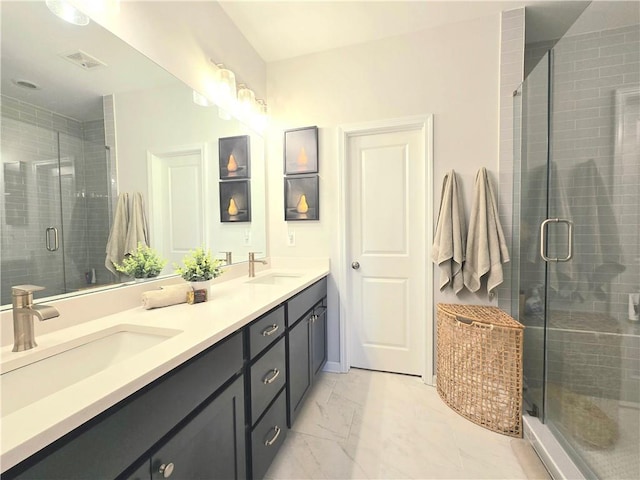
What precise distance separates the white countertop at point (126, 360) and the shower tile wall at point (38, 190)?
0.71ft

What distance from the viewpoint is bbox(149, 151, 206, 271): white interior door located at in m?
1.37

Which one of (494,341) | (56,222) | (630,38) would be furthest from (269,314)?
(630,38)

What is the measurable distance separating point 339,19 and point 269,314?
6.88ft

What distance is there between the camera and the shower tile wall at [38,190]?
2.68 ft

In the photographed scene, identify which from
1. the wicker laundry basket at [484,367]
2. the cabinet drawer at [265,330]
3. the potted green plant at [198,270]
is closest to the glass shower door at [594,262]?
the wicker laundry basket at [484,367]

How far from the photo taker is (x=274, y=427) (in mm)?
1306

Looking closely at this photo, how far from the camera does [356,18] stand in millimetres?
1911

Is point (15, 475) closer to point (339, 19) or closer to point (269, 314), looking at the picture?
point (269, 314)

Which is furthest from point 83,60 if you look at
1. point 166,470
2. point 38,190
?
point 166,470

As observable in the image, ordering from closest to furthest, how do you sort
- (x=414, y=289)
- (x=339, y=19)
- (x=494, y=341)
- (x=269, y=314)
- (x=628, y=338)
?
1. (x=269, y=314)
2. (x=628, y=338)
3. (x=494, y=341)
4. (x=339, y=19)
5. (x=414, y=289)

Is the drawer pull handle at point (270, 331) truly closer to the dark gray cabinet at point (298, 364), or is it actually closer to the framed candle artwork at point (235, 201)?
the dark gray cabinet at point (298, 364)

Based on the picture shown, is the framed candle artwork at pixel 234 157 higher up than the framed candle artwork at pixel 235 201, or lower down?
higher up

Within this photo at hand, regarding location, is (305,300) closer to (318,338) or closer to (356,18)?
(318,338)

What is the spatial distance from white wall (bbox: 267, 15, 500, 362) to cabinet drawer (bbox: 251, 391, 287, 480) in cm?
97
